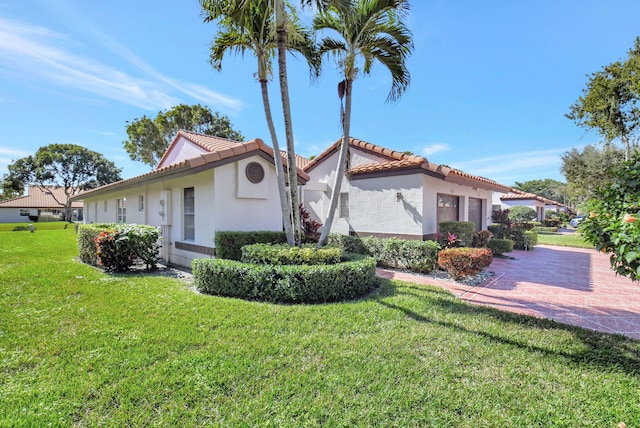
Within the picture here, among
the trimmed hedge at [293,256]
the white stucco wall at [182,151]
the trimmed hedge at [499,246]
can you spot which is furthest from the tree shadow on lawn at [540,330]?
the white stucco wall at [182,151]

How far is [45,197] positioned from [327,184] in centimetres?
6878

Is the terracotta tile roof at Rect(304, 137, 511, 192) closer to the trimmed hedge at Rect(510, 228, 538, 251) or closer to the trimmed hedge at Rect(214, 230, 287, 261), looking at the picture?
the trimmed hedge at Rect(510, 228, 538, 251)

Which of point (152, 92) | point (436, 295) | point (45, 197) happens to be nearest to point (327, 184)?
point (436, 295)

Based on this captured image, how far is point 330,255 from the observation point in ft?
23.5

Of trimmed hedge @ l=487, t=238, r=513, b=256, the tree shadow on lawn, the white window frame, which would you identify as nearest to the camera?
the tree shadow on lawn

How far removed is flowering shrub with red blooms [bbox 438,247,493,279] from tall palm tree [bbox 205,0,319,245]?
487 cm

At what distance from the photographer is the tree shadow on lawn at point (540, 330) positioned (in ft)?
13.0

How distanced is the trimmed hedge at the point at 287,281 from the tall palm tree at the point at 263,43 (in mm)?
1894

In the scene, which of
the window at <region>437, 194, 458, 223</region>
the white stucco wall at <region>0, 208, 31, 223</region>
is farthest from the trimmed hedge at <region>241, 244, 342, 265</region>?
the white stucco wall at <region>0, 208, 31, 223</region>

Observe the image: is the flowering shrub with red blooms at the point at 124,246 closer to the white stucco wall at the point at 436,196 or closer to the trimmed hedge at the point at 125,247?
the trimmed hedge at the point at 125,247

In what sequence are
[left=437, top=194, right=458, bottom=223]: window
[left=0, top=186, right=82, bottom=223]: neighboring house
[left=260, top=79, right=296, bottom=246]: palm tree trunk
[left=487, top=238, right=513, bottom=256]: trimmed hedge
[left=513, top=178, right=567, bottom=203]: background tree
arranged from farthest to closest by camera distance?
[left=513, top=178, right=567, bottom=203]: background tree
[left=0, top=186, right=82, bottom=223]: neighboring house
[left=487, top=238, right=513, bottom=256]: trimmed hedge
[left=437, top=194, right=458, bottom=223]: window
[left=260, top=79, right=296, bottom=246]: palm tree trunk

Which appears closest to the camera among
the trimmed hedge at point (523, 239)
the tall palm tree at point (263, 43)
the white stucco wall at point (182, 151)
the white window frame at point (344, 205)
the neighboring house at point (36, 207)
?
the tall palm tree at point (263, 43)

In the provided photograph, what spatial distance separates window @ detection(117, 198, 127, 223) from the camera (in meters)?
16.5

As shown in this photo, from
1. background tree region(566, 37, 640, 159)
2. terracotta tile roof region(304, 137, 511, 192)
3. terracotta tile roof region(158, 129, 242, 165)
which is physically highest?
background tree region(566, 37, 640, 159)
